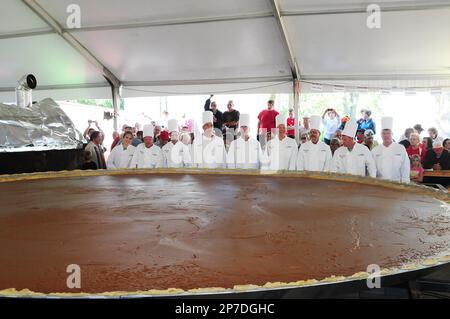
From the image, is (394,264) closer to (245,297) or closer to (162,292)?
(245,297)

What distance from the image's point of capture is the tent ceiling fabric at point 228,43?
Answer: 5.39 metres

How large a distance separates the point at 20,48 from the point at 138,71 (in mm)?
2143

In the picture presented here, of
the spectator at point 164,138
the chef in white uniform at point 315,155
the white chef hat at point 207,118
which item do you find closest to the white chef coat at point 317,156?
the chef in white uniform at point 315,155

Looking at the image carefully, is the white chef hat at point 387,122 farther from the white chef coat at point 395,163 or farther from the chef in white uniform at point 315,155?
the chef in white uniform at point 315,155

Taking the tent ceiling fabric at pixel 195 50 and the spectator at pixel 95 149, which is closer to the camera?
the spectator at pixel 95 149

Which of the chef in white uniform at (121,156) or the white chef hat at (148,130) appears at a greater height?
the white chef hat at (148,130)

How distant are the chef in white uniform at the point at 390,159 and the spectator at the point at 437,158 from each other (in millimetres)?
1425

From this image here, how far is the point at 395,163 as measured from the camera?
4.11 meters

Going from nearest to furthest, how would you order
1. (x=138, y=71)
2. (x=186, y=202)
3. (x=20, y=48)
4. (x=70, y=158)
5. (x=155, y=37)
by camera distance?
(x=186, y=202)
(x=70, y=158)
(x=155, y=37)
(x=20, y=48)
(x=138, y=71)

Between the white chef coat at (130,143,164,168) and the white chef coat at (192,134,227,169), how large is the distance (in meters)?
0.46

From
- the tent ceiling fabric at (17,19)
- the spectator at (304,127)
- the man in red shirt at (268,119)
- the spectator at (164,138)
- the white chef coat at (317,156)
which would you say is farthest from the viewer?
the man in red shirt at (268,119)

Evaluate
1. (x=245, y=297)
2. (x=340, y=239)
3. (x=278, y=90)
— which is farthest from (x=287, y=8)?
(x=245, y=297)

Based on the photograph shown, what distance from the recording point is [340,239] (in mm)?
1450

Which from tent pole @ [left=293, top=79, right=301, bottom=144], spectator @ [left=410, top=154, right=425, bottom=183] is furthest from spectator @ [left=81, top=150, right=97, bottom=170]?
spectator @ [left=410, top=154, right=425, bottom=183]
